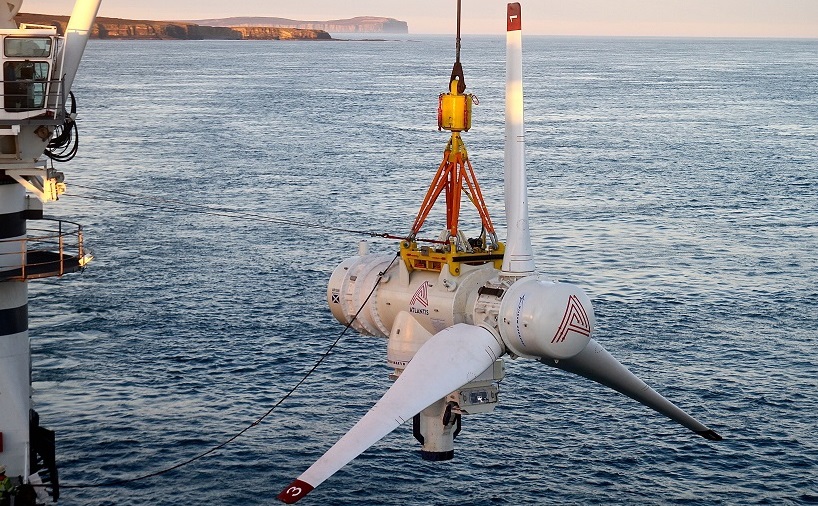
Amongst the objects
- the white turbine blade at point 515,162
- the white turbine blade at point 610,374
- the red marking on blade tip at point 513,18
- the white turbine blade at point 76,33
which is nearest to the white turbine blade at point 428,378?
the white turbine blade at point 515,162

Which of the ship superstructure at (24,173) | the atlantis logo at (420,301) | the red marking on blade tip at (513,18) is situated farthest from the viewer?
the atlantis logo at (420,301)

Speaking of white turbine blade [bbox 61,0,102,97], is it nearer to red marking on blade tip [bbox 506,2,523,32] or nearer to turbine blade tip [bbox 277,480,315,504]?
red marking on blade tip [bbox 506,2,523,32]

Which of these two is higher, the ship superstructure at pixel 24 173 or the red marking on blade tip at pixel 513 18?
→ the red marking on blade tip at pixel 513 18

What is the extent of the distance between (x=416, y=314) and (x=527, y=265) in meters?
4.27

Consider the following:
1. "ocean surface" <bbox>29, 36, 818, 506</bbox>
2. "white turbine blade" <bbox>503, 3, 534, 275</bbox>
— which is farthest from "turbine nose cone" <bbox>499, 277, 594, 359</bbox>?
"ocean surface" <bbox>29, 36, 818, 506</bbox>

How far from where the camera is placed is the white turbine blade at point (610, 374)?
4216 cm

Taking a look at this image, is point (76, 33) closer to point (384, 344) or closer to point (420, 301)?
point (420, 301)

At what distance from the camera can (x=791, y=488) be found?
57.2m

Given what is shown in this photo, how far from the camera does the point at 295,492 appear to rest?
33.5 meters

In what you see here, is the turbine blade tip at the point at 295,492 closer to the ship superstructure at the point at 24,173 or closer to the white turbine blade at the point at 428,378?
the white turbine blade at the point at 428,378

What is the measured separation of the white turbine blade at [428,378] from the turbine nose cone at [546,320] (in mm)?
999

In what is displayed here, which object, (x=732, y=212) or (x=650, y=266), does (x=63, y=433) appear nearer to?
(x=650, y=266)

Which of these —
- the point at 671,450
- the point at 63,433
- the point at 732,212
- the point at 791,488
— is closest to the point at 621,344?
the point at 671,450

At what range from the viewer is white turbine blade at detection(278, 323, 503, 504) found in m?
35.7
